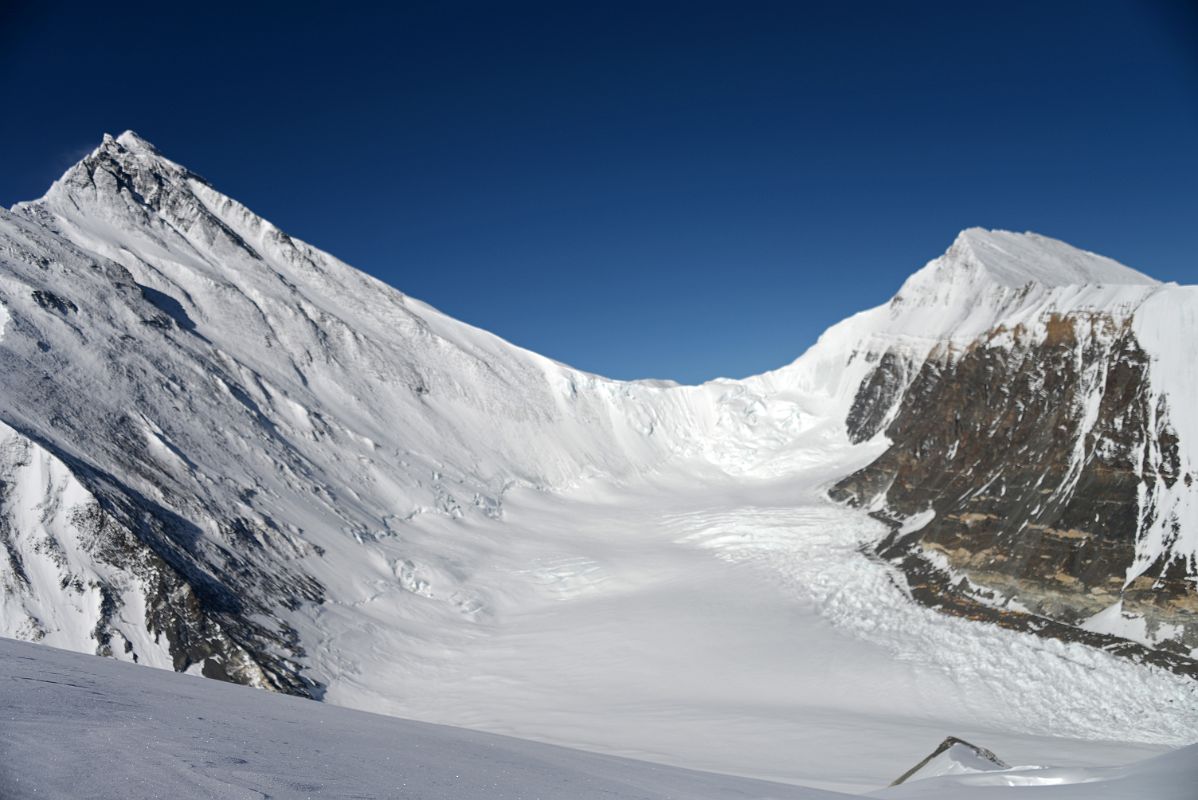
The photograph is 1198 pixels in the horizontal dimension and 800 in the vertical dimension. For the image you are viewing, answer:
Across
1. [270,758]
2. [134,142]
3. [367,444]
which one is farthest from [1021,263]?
[134,142]

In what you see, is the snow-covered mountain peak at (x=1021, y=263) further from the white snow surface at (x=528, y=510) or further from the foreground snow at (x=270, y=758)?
the foreground snow at (x=270, y=758)

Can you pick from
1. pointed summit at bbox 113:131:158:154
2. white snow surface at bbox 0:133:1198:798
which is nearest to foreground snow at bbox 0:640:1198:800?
white snow surface at bbox 0:133:1198:798

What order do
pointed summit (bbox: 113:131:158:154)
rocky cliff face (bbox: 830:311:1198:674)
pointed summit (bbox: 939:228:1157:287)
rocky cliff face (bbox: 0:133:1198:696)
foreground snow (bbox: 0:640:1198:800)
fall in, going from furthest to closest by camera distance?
pointed summit (bbox: 113:131:158:154), pointed summit (bbox: 939:228:1157:287), rocky cliff face (bbox: 830:311:1198:674), rocky cliff face (bbox: 0:133:1198:696), foreground snow (bbox: 0:640:1198:800)

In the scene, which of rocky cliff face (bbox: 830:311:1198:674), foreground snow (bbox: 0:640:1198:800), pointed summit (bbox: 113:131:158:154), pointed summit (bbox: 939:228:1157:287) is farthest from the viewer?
pointed summit (bbox: 113:131:158:154)

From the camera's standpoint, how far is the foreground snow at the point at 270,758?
3969mm

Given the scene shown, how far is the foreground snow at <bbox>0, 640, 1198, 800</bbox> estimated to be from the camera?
3969mm

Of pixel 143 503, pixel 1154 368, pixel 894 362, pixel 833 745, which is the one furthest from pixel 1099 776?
pixel 894 362

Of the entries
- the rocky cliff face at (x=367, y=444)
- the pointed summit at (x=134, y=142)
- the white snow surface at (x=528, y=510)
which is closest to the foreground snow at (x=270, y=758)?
the white snow surface at (x=528, y=510)

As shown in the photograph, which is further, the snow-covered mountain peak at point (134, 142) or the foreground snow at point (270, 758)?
the snow-covered mountain peak at point (134, 142)

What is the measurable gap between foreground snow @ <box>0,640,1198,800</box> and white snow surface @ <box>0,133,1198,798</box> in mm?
138

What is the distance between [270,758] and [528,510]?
52.3m

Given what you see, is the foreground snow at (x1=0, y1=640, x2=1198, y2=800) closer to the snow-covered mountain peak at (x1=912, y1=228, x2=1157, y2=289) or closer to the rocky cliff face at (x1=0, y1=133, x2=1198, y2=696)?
the rocky cliff face at (x1=0, y1=133, x2=1198, y2=696)

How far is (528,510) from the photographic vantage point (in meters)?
56.7

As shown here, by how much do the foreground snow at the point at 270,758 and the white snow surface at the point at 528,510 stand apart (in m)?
0.14
